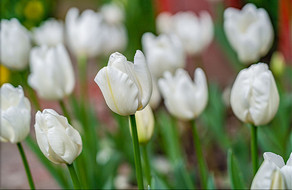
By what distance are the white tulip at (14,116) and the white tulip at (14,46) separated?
0.50 m

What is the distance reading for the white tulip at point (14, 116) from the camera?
1113 mm

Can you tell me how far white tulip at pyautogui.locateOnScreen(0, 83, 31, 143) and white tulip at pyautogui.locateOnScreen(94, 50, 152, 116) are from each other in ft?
0.97

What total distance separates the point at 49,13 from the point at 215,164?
2.90 metres

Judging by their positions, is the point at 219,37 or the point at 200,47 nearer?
A: the point at 200,47

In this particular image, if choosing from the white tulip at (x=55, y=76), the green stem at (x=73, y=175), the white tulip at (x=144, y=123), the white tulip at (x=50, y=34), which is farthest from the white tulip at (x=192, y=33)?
the green stem at (x=73, y=175)

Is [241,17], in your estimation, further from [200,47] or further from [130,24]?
[130,24]

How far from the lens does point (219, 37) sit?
8.79 feet

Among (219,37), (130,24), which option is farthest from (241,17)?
(130,24)

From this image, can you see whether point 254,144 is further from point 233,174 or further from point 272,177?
point 272,177

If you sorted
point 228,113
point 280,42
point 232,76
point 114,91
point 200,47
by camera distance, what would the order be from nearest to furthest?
point 114,91
point 200,47
point 228,113
point 280,42
point 232,76

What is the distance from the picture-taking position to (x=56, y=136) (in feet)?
3.09

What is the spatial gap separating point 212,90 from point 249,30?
89 cm

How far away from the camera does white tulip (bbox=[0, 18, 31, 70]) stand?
5.34 ft

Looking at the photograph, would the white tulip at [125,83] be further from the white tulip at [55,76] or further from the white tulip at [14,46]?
the white tulip at [14,46]
